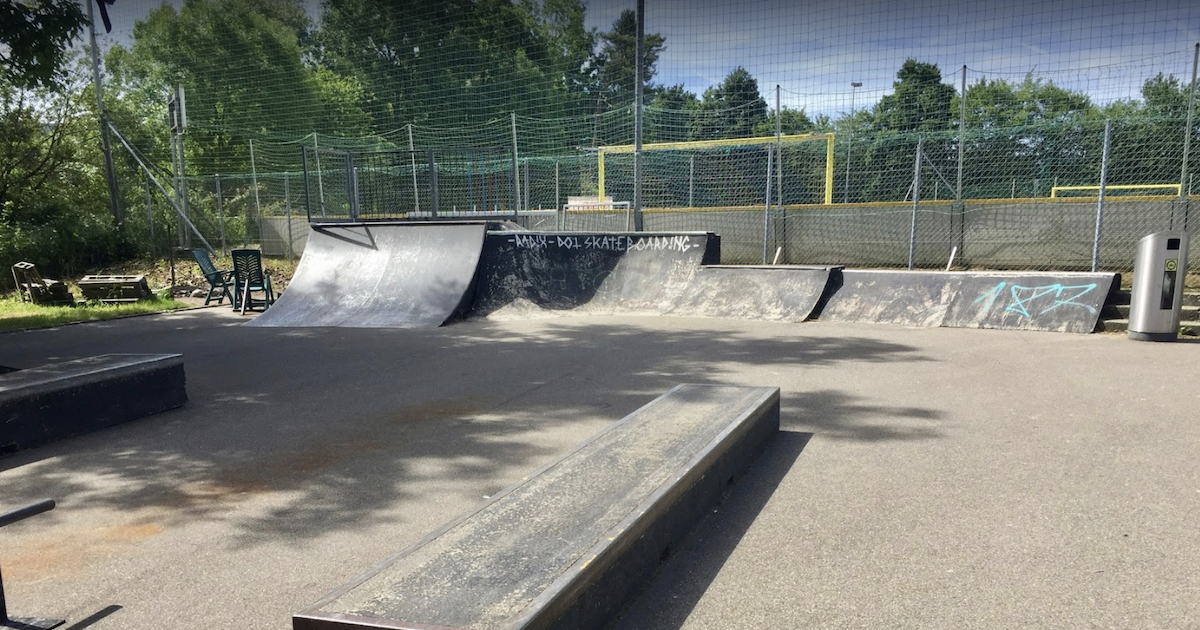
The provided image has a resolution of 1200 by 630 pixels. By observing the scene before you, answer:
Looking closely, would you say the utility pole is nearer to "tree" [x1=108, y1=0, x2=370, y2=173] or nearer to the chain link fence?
the chain link fence

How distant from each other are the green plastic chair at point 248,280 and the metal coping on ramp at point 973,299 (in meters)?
9.37

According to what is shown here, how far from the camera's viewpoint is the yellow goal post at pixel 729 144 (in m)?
14.6

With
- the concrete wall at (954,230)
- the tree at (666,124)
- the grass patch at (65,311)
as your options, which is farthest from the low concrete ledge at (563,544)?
the tree at (666,124)

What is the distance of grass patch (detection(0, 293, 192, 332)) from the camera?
1112 centimetres

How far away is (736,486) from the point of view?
3.74m

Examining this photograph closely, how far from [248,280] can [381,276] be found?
8.39 ft

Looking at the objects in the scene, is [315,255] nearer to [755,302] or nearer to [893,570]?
[755,302]

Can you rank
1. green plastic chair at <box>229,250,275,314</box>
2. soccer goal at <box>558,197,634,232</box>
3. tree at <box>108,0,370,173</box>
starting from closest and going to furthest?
green plastic chair at <box>229,250,275,314</box>
soccer goal at <box>558,197,634,232</box>
tree at <box>108,0,370,173</box>

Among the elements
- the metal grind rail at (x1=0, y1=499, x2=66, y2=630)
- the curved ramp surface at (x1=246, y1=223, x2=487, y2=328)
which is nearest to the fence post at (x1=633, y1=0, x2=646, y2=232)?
the curved ramp surface at (x1=246, y1=223, x2=487, y2=328)

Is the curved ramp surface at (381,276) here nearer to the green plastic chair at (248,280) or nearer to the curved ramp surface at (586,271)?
the curved ramp surface at (586,271)

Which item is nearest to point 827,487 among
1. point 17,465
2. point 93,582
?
point 93,582

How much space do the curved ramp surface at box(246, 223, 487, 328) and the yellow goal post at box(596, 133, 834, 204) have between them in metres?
5.85

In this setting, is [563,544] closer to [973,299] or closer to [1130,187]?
[973,299]

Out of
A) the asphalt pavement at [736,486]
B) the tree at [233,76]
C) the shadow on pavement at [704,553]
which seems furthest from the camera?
the tree at [233,76]
